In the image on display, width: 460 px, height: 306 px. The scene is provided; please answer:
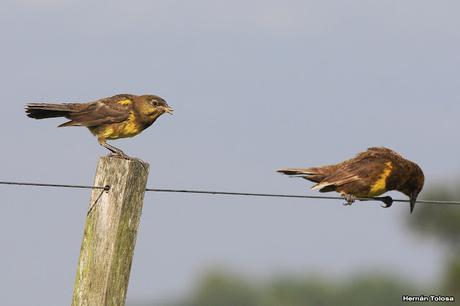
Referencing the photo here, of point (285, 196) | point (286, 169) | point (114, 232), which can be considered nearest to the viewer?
point (114, 232)

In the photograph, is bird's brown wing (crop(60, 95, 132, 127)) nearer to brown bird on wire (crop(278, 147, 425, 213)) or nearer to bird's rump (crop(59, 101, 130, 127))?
bird's rump (crop(59, 101, 130, 127))

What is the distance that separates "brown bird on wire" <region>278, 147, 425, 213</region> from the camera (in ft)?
36.4

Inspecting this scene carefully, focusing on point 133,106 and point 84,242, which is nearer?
point 84,242

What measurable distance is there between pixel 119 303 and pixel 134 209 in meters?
0.74

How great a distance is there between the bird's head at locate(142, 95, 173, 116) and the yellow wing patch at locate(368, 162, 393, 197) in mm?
2970

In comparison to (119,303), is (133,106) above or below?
above

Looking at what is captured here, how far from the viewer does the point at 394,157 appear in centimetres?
1162

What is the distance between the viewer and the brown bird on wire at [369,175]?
11.1 meters

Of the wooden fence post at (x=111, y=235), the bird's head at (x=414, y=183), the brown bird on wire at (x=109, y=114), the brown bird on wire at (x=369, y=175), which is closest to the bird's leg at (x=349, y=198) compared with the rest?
the brown bird on wire at (x=369, y=175)

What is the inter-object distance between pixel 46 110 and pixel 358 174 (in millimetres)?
3801

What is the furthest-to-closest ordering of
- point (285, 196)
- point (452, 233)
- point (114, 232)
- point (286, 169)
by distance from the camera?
point (452, 233)
point (286, 169)
point (285, 196)
point (114, 232)

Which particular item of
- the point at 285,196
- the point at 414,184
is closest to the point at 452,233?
the point at 414,184

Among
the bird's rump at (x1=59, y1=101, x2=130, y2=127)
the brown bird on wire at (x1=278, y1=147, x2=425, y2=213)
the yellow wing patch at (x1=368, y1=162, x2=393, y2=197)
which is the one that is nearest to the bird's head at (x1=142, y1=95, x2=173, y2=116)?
the bird's rump at (x1=59, y1=101, x2=130, y2=127)

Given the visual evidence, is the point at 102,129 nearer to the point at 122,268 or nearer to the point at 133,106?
the point at 133,106
